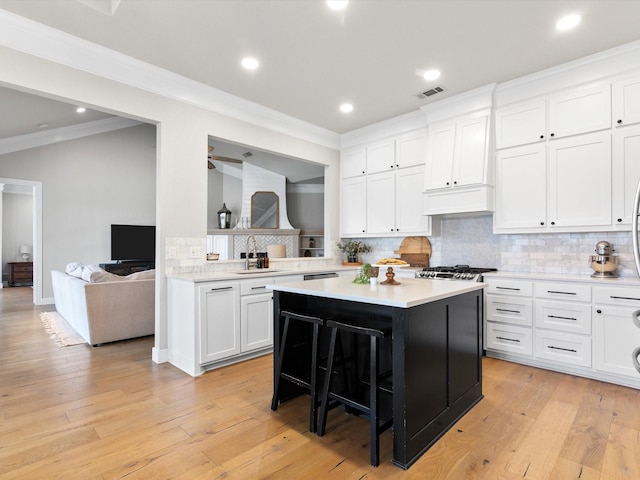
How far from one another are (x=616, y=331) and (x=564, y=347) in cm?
41

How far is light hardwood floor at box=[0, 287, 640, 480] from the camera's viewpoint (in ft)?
5.90

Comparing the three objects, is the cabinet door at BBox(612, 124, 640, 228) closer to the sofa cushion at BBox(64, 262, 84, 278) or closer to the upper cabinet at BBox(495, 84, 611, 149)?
the upper cabinet at BBox(495, 84, 611, 149)

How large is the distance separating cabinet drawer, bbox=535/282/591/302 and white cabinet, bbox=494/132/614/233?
1.81 feet

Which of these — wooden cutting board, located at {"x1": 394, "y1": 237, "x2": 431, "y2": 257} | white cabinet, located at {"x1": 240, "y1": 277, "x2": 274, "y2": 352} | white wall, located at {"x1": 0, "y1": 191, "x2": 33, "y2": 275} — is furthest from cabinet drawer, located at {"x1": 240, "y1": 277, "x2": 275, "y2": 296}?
white wall, located at {"x1": 0, "y1": 191, "x2": 33, "y2": 275}

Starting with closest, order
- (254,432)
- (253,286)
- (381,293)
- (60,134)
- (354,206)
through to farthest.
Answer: (381,293) < (254,432) < (253,286) < (354,206) < (60,134)

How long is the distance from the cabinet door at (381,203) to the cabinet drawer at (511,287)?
1.49 meters

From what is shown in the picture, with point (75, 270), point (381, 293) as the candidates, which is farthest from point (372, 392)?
point (75, 270)

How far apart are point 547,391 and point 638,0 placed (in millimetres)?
2852

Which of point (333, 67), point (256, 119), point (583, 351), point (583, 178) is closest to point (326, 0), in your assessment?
point (333, 67)

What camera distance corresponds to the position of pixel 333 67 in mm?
3270

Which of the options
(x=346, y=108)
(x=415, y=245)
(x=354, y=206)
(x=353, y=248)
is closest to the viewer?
(x=346, y=108)

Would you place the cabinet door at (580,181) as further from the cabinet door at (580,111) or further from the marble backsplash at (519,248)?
the marble backsplash at (519,248)

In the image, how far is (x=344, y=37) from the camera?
279 centimetres

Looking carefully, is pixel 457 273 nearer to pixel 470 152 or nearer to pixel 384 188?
pixel 470 152
